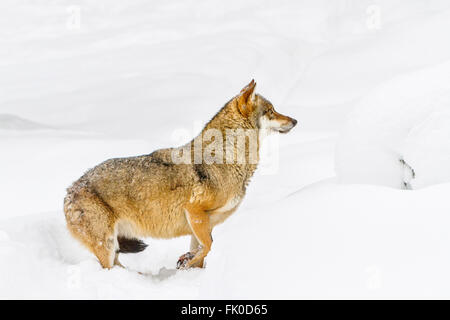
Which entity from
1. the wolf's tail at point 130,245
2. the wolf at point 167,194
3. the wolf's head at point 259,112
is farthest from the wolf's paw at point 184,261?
the wolf's head at point 259,112

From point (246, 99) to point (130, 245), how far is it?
1.90m

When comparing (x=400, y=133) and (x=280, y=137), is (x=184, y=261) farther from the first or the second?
Answer: (x=280, y=137)

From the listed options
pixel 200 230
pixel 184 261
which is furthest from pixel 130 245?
pixel 200 230

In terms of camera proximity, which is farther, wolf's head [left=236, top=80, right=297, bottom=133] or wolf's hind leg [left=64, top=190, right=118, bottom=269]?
wolf's head [left=236, top=80, right=297, bottom=133]

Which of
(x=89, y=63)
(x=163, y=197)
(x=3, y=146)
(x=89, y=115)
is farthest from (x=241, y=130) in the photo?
(x=89, y=63)

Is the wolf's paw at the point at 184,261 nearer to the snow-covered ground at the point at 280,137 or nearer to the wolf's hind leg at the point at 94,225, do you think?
the snow-covered ground at the point at 280,137

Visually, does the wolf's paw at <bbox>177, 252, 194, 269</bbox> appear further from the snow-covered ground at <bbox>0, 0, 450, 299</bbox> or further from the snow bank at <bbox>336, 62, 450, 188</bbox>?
the snow bank at <bbox>336, 62, 450, 188</bbox>

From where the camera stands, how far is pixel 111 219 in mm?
5371

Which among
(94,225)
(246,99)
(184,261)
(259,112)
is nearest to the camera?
(94,225)

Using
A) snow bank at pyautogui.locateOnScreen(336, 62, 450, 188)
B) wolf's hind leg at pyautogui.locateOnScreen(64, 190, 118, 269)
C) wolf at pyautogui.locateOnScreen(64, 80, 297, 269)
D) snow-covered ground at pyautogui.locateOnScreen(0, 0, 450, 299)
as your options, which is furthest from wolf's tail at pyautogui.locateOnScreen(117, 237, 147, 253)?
snow bank at pyautogui.locateOnScreen(336, 62, 450, 188)

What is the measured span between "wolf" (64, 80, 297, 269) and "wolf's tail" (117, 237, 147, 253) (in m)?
0.01

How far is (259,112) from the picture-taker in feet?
19.5

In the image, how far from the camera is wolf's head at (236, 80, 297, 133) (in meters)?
5.82

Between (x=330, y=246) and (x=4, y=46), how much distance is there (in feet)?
56.5
